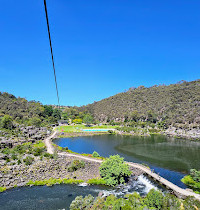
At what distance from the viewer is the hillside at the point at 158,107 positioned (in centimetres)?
9667

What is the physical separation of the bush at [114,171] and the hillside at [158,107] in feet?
243

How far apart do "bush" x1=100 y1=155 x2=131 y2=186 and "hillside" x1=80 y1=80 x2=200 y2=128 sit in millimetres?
74215

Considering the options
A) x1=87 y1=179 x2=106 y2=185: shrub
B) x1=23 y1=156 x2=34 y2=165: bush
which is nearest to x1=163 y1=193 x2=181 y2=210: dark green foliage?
x1=87 y1=179 x2=106 y2=185: shrub

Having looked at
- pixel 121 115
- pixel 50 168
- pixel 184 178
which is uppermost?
pixel 121 115

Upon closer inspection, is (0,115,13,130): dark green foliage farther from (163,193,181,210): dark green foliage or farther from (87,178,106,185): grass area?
(163,193,181,210): dark green foliage

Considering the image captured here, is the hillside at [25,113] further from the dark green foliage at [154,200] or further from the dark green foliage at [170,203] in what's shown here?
the dark green foliage at [170,203]

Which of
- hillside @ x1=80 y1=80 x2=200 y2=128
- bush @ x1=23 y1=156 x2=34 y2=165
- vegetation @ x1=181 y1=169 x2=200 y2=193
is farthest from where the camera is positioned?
hillside @ x1=80 y1=80 x2=200 y2=128

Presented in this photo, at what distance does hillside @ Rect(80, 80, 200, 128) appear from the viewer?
3806 inches

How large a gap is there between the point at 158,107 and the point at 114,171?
10769 cm

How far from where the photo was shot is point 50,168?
31219 mm

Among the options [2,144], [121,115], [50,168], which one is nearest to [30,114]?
[2,144]

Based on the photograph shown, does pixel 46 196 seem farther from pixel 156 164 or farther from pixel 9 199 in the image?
pixel 156 164

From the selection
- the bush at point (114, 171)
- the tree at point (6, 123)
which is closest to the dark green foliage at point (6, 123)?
the tree at point (6, 123)

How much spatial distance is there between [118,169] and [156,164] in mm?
16680
